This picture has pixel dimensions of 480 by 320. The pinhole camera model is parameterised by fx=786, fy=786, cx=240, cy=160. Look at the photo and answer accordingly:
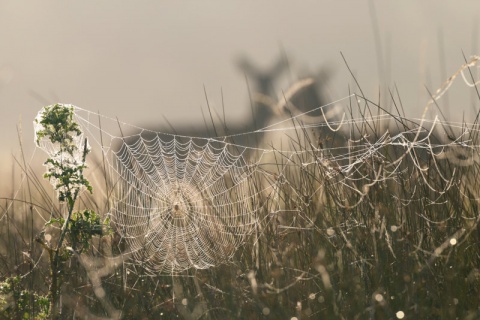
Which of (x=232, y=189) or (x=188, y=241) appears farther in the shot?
(x=188, y=241)

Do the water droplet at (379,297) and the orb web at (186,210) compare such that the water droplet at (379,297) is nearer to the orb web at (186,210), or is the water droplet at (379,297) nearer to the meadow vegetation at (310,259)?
the meadow vegetation at (310,259)

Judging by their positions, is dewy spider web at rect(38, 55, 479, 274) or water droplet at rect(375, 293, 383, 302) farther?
dewy spider web at rect(38, 55, 479, 274)

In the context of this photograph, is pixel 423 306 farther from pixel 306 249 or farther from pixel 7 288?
pixel 7 288

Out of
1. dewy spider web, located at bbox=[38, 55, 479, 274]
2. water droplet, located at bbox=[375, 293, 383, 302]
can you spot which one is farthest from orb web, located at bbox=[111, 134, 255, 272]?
water droplet, located at bbox=[375, 293, 383, 302]

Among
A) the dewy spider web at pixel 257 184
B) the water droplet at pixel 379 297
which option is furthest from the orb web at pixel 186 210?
the water droplet at pixel 379 297

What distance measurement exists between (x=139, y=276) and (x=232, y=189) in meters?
1.24

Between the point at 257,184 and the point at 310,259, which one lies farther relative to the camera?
the point at 257,184

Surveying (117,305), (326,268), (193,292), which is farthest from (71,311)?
(326,268)

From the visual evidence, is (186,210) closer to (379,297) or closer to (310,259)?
(310,259)

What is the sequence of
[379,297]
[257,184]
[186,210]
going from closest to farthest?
[379,297] → [257,184] → [186,210]

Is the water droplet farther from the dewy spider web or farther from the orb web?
the orb web

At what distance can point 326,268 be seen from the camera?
4.62 metres

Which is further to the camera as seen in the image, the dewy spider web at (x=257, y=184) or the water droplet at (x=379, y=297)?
the dewy spider web at (x=257, y=184)

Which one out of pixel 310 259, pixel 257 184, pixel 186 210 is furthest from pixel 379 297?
pixel 186 210
